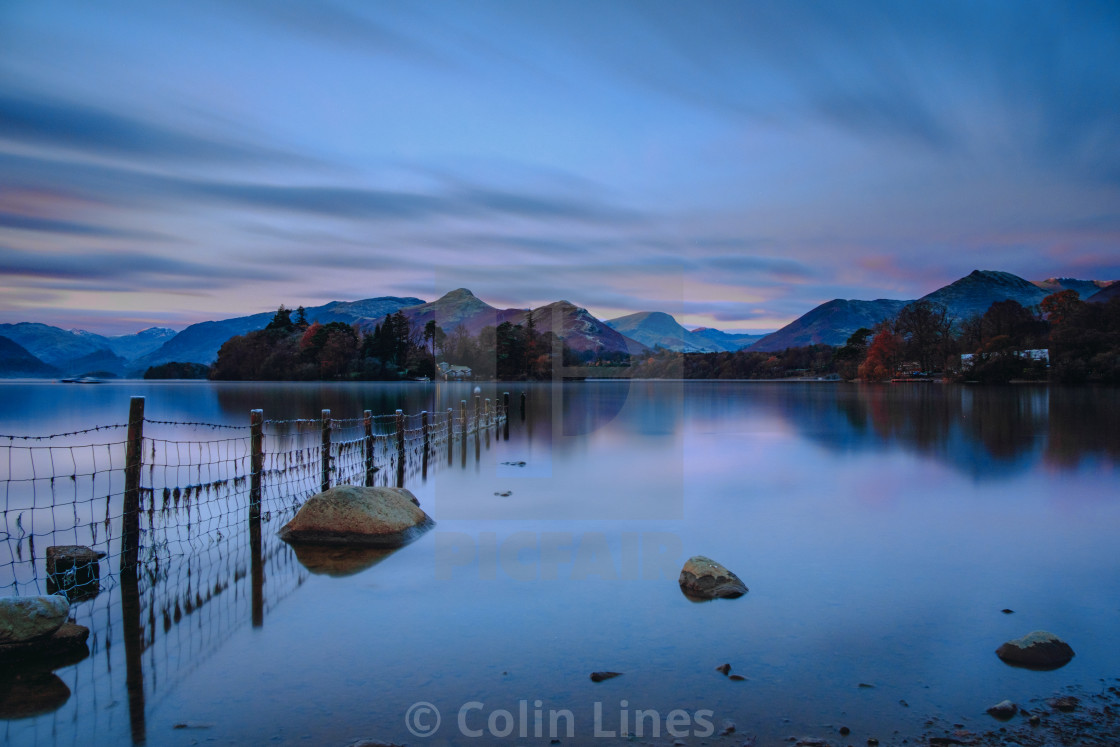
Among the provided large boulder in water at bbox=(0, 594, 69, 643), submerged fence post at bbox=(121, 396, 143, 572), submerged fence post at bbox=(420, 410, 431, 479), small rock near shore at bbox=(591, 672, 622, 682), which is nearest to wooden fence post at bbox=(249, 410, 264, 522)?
submerged fence post at bbox=(121, 396, 143, 572)

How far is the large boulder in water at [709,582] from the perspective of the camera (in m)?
8.23

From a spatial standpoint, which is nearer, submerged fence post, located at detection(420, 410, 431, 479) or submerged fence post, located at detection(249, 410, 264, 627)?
submerged fence post, located at detection(249, 410, 264, 627)

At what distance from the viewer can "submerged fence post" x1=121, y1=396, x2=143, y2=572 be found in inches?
341

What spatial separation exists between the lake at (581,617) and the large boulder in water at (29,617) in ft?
1.23

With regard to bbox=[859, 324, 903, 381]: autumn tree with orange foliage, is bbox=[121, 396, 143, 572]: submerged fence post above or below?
below

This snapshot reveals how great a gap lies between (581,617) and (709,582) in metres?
1.79

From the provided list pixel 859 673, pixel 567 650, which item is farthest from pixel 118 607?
pixel 859 673

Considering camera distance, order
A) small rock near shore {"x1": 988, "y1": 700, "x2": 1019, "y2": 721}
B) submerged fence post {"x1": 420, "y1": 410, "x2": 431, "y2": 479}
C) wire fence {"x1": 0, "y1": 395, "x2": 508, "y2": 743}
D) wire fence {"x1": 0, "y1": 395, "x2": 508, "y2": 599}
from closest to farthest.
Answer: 1. small rock near shore {"x1": 988, "y1": 700, "x2": 1019, "y2": 721}
2. wire fence {"x1": 0, "y1": 395, "x2": 508, "y2": 743}
3. wire fence {"x1": 0, "y1": 395, "x2": 508, "y2": 599}
4. submerged fence post {"x1": 420, "y1": 410, "x2": 431, "y2": 479}

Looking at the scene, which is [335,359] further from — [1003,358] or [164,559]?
[164,559]

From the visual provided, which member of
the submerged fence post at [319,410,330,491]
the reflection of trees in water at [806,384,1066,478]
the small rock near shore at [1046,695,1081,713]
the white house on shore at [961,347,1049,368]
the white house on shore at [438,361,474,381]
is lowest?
the reflection of trees in water at [806,384,1066,478]

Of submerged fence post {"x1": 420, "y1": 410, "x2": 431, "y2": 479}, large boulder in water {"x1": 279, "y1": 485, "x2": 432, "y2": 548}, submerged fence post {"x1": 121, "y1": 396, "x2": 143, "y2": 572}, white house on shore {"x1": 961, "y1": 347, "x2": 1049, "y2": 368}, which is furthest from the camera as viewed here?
white house on shore {"x1": 961, "y1": 347, "x2": 1049, "y2": 368}

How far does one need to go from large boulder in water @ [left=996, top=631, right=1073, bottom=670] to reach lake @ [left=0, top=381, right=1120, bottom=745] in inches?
5.6

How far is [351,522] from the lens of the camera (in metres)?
10.6

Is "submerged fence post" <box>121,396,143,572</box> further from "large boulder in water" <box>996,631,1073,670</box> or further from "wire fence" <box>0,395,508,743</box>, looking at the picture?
"large boulder in water" <box>996,631,1073,670</box>
